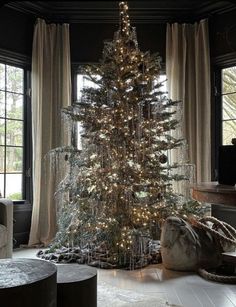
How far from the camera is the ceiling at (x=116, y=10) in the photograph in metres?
5.22

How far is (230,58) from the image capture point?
508 cm

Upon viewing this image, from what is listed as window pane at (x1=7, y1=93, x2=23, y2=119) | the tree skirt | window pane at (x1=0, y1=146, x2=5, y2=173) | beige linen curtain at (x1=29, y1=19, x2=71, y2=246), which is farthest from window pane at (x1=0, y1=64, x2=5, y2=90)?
the tree skirt

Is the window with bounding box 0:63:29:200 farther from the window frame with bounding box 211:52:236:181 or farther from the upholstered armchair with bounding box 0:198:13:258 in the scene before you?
the window frame with bounding box 211:52:236:181

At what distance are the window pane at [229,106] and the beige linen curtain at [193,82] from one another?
256 mm

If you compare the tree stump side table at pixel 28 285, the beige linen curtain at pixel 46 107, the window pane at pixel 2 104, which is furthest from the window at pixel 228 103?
the tree stump side table at pixel 28 285

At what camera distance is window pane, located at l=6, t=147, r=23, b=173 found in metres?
5.05

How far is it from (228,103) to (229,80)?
31 cm

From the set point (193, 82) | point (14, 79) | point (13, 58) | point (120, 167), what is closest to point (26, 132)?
point (14, 79)

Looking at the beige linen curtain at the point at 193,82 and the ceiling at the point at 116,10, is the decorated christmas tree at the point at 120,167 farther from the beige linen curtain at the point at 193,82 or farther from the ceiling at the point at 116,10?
the ceiling at the point at 116,10

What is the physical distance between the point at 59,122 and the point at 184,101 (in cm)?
170

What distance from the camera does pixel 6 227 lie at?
3574 mm

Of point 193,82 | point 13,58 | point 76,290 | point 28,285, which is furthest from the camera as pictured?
point 193,82

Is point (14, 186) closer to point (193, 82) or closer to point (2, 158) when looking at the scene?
point (2, 158)

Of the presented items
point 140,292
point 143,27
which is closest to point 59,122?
point 143,27
